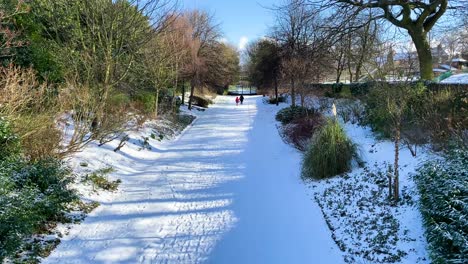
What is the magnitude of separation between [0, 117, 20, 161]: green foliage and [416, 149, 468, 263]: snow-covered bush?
7.40m

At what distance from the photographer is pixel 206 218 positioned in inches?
283

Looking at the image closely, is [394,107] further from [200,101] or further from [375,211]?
[200,101]

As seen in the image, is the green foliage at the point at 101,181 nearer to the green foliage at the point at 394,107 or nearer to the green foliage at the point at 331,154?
the green foliage at the point at 331,154

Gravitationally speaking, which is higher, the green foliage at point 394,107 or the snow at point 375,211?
the green foliage at point 394,107

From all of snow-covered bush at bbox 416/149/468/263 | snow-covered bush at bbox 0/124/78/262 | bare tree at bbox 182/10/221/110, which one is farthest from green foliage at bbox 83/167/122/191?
bare tree at bbox 182/10/221/110

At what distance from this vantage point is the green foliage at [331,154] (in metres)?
9.14

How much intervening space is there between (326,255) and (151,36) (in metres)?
10.8

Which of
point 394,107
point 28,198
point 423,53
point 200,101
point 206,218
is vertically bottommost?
point 206,218

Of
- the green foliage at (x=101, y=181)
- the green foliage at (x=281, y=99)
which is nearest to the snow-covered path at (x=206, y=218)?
the green foliage at (x=101, y=181)

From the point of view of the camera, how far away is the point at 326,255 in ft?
18.5

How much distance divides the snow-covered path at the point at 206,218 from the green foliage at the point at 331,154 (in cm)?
64

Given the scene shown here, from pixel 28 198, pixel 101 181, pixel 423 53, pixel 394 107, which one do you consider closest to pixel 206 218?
pixel 28 198

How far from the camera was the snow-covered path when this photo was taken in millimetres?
5730

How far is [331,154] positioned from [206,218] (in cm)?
382
